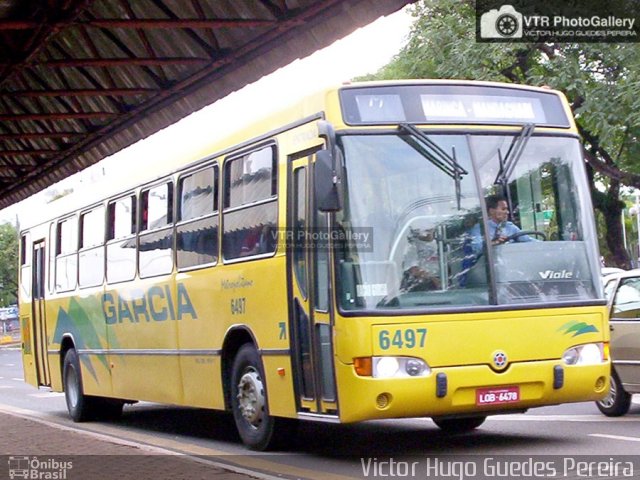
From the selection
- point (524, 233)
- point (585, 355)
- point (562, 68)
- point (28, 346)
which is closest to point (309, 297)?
point (524, 233)

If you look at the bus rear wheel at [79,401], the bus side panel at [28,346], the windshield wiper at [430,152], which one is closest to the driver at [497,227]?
the windshield wiper at [430,152]

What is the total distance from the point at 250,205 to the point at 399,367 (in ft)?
8.82

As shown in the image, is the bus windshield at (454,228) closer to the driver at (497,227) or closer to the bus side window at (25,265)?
the driver at (497,227)

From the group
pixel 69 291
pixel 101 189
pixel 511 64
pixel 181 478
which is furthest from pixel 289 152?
pixel 511 64

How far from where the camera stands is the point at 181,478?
8859 millimetres

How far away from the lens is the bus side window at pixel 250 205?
10.7 m

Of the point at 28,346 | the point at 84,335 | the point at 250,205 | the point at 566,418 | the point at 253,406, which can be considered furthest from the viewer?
the point at 28,346

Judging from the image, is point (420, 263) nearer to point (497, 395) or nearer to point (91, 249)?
point (497, 395)

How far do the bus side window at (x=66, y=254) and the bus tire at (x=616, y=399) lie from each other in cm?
797

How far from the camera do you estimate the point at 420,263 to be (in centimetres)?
936

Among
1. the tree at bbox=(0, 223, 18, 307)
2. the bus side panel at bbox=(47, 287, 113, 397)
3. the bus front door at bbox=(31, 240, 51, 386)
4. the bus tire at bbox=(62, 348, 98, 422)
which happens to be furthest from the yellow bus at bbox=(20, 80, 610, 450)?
the tree at bbox=(0, 223, 18, 307)

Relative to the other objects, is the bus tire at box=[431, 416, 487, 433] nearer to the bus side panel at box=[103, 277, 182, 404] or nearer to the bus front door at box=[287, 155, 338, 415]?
the bus front door at box=[287, 155, 338, 415]

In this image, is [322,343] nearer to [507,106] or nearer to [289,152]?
[289,152]

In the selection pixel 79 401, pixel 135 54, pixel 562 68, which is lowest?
pixel 79 401
